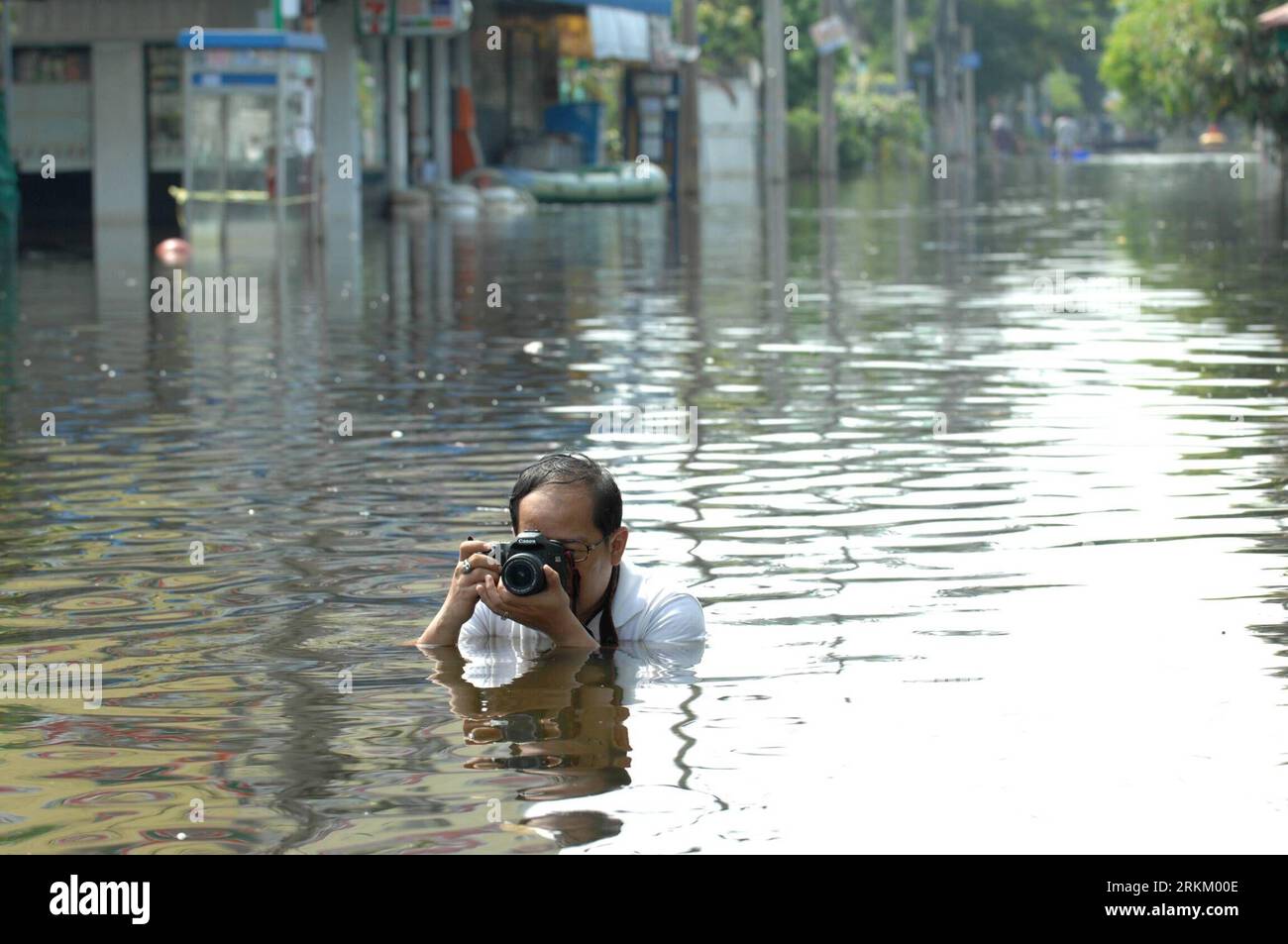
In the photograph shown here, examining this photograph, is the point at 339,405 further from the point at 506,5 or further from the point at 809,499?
the point at 506,5

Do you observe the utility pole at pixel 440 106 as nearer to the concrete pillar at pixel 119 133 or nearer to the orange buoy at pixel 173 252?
the concrete pillar at pixel 119 133

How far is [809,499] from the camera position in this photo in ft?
29.8

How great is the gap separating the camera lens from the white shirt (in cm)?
61

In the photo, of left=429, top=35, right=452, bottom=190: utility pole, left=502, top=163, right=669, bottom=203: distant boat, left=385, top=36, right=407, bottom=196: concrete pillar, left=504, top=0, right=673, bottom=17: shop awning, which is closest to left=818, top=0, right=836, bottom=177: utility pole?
left=504, top=0, right=673, bottom=17: shop awning

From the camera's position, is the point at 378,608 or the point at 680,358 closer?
the point at 378,608

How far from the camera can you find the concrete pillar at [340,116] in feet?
124

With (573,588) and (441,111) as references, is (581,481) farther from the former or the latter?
(441,111)

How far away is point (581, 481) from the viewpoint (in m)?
5.87

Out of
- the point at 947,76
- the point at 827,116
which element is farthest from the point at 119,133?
the point at 947,76

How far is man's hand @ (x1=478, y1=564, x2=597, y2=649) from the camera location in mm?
5770
